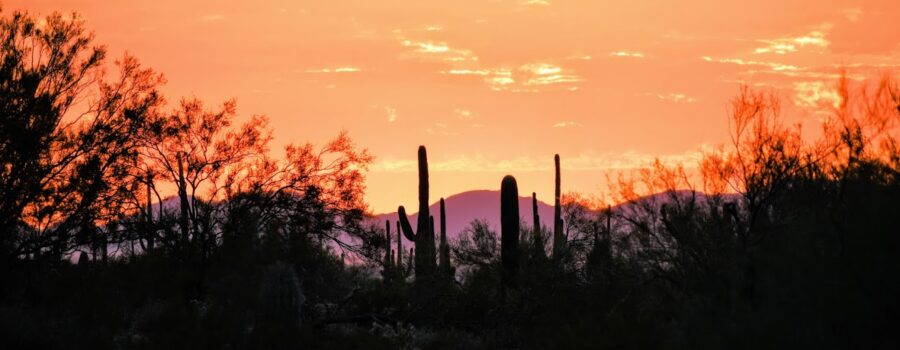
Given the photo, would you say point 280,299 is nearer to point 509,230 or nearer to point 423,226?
point 509,230

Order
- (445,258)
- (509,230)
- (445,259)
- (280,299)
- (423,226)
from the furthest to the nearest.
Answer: (423,226) < (445,258) < (445,259) < (509,230) < (280,299)

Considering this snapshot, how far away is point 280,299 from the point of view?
78.2 feet

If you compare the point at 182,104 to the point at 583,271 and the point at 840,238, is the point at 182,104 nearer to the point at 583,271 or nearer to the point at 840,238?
the point at 583,271

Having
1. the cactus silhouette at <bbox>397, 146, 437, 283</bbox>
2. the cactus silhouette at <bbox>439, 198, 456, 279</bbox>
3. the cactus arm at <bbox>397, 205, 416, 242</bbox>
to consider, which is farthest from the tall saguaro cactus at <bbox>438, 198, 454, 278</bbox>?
the cactus arm at <bbox>397, 205, 416, 242</bbox>

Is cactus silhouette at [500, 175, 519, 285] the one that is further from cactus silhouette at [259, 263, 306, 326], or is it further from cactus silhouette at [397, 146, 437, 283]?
cactus silhouette at [259, 263, 306, 326]

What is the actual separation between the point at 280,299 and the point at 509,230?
1008cm

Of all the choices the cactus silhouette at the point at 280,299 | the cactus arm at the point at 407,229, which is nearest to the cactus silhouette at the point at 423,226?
the cactus arm at the point at 407,229

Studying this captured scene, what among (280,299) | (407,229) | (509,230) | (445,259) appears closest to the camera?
(280,299)

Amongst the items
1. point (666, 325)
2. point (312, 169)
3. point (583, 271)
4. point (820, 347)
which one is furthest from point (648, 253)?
point (312, 169)

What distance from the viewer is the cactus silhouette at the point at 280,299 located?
23.7 m

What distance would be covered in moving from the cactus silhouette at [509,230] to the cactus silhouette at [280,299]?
7815 millimetres

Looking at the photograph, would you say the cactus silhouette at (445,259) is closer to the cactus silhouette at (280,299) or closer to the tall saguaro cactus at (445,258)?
the tall saguaro cactus at (445,258)

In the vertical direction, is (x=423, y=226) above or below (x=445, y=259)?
above

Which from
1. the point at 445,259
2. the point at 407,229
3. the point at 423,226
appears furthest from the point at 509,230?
the point at 407,229
